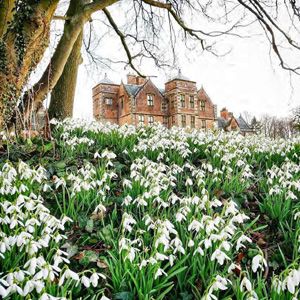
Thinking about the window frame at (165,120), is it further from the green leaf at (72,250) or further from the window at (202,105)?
the green leaf at (72,250)

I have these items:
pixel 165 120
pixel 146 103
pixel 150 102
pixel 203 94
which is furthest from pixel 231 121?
pixel 146 103

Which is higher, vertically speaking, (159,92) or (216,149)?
(159,92)

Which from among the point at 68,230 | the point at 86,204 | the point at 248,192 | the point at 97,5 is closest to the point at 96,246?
the point at 68,230

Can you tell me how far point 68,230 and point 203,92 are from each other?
36117 millimetres

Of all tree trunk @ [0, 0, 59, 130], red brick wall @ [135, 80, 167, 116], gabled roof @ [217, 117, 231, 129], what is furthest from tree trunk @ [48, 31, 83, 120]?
gabled roof @ [217, 117, 231, 129]

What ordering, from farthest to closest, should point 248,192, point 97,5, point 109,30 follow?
point 109,30
point 97,5
point 248,192

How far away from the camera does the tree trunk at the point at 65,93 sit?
6936mm

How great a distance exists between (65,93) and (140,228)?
202 inches

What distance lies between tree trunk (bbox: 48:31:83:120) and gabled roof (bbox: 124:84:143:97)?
25.8 metres

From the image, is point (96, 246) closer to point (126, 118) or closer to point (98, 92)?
point (126, 118)

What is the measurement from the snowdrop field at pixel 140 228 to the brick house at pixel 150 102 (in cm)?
2822

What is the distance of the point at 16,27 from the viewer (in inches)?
181

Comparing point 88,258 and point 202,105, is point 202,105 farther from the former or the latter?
point 88,258

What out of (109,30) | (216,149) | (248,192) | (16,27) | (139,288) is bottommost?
(139,288)
